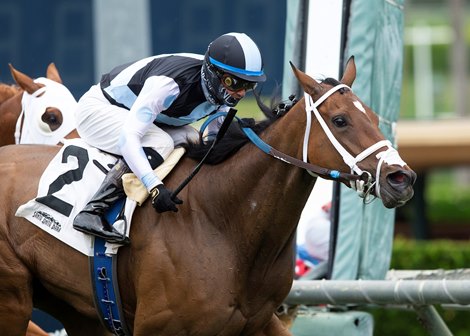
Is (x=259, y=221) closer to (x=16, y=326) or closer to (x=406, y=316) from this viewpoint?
(x=16, y=326)

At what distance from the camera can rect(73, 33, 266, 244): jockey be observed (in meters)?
5.10

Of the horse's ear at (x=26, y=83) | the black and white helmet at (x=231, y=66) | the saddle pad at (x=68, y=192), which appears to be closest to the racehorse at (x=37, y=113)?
the horse's ear at (x=26, y=83)

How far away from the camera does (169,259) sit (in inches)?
200

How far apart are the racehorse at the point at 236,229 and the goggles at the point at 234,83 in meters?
0.20

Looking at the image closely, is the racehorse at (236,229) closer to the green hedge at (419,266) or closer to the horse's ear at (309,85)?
the horse's ear at (309,85)

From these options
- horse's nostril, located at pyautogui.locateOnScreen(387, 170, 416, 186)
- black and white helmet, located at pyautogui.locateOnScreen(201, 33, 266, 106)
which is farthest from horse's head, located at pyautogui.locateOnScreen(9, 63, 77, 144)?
horse's nostril, located at pyautogui.locateOnScreen(387, 170, 416, 186)

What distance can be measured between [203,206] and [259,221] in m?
0.28

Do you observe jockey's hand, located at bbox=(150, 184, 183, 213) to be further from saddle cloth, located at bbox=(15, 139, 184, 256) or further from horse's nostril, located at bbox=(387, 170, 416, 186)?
horse's nostril, located at bbox=(387, 170, 416, 186)

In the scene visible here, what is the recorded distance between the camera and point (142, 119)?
5.16 metres

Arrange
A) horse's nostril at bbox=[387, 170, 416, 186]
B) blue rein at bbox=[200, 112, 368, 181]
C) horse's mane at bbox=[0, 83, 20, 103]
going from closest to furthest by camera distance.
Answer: horse's nostril at bbox=[387, 170, 416, 186] → blue rein at bbox=[200, 112, 368, 181] → horse's mane at bbox=[0, 83, 20, 103]

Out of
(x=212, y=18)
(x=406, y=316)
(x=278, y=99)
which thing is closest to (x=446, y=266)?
(x=406, y=316)

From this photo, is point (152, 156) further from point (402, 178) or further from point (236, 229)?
point (402, 178)

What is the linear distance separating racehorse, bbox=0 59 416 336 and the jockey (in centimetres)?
17

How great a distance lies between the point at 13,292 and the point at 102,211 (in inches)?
27.8
